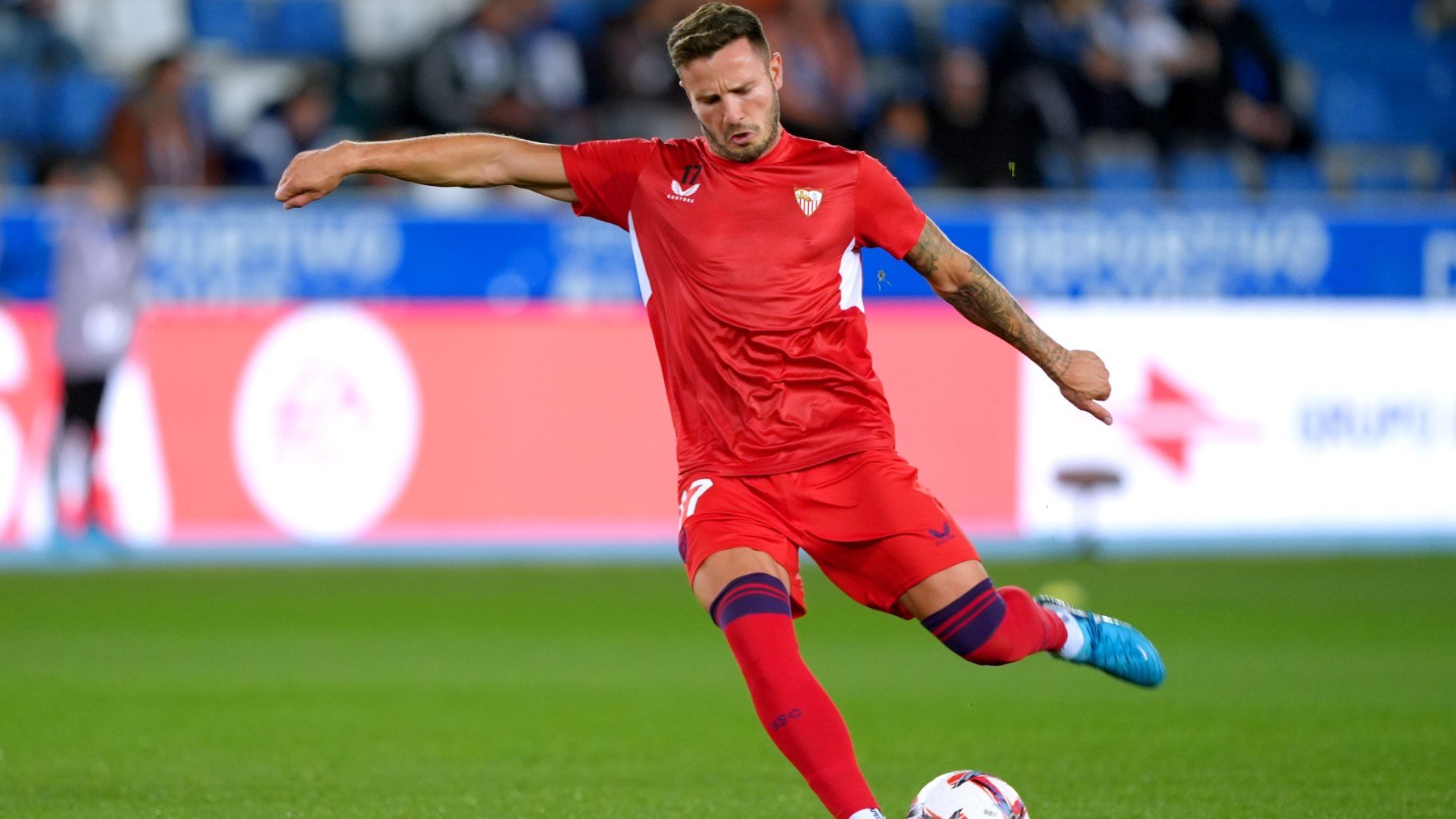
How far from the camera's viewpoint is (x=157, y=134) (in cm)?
1324

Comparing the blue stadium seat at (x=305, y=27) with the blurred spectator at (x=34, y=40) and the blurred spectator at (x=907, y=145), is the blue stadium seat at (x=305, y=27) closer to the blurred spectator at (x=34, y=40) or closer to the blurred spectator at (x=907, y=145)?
the blurred spectator at (x=34, y=40)

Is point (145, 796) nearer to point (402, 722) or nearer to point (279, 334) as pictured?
point (402, 722)

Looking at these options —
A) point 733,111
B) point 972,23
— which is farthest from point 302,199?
point 972,23

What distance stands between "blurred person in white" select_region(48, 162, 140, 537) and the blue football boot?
799cm

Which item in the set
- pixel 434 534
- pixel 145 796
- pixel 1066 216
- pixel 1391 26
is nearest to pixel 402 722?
pixel 145 796

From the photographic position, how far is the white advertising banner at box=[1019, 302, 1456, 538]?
1268 centimetres

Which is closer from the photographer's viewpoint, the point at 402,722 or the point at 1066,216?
the point at 402,722

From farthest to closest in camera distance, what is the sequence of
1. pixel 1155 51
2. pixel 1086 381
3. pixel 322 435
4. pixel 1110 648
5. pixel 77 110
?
pixel 1155 51 → pixel 77 110 → pixel 322 435 → pixel 1110 648 → pixel 1086 381

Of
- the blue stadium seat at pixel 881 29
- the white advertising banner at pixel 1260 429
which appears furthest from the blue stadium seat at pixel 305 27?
the white advertising banner at pixel 1260 429

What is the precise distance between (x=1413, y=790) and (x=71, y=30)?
12.2 m

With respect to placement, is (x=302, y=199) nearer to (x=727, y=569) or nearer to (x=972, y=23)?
(x=727, y=569)

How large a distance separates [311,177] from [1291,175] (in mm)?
11932

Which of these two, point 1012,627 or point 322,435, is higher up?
point 1012,627

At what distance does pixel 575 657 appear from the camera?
9.01 metres
